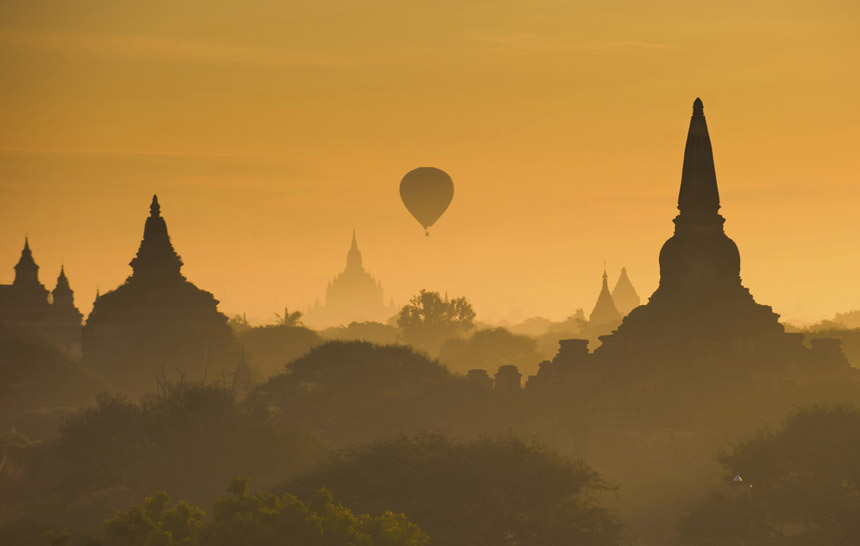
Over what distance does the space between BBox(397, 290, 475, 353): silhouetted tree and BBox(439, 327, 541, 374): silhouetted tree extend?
23.8 meters

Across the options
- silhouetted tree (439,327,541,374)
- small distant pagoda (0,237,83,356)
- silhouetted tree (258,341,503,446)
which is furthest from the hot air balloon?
silhouetted tree (258,341,503,446)

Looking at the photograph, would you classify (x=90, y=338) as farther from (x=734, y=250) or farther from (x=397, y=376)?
(x=734, y=250)

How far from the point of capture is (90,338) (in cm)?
12525

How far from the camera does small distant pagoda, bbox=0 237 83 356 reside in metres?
165

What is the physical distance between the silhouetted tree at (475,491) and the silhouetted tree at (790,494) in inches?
132

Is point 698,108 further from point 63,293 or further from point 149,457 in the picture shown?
point 63,293

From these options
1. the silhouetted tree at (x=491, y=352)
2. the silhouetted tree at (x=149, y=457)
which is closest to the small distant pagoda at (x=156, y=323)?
the silhouetted tree at (x=491, y=352)

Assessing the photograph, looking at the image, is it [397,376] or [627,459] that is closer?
[627,459]

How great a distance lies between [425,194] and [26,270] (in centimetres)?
3983

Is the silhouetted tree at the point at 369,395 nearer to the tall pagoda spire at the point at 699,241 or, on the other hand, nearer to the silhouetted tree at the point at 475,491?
the tall pagoda spire at the point at 699,241

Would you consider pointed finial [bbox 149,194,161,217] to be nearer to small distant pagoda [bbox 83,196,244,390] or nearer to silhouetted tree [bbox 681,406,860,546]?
small distant pagoda [bbox 83,196,244,390]

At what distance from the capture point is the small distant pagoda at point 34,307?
165m

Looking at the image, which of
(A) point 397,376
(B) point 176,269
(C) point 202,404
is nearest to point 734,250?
(A) point 397,376

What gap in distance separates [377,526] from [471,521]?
6296mm
